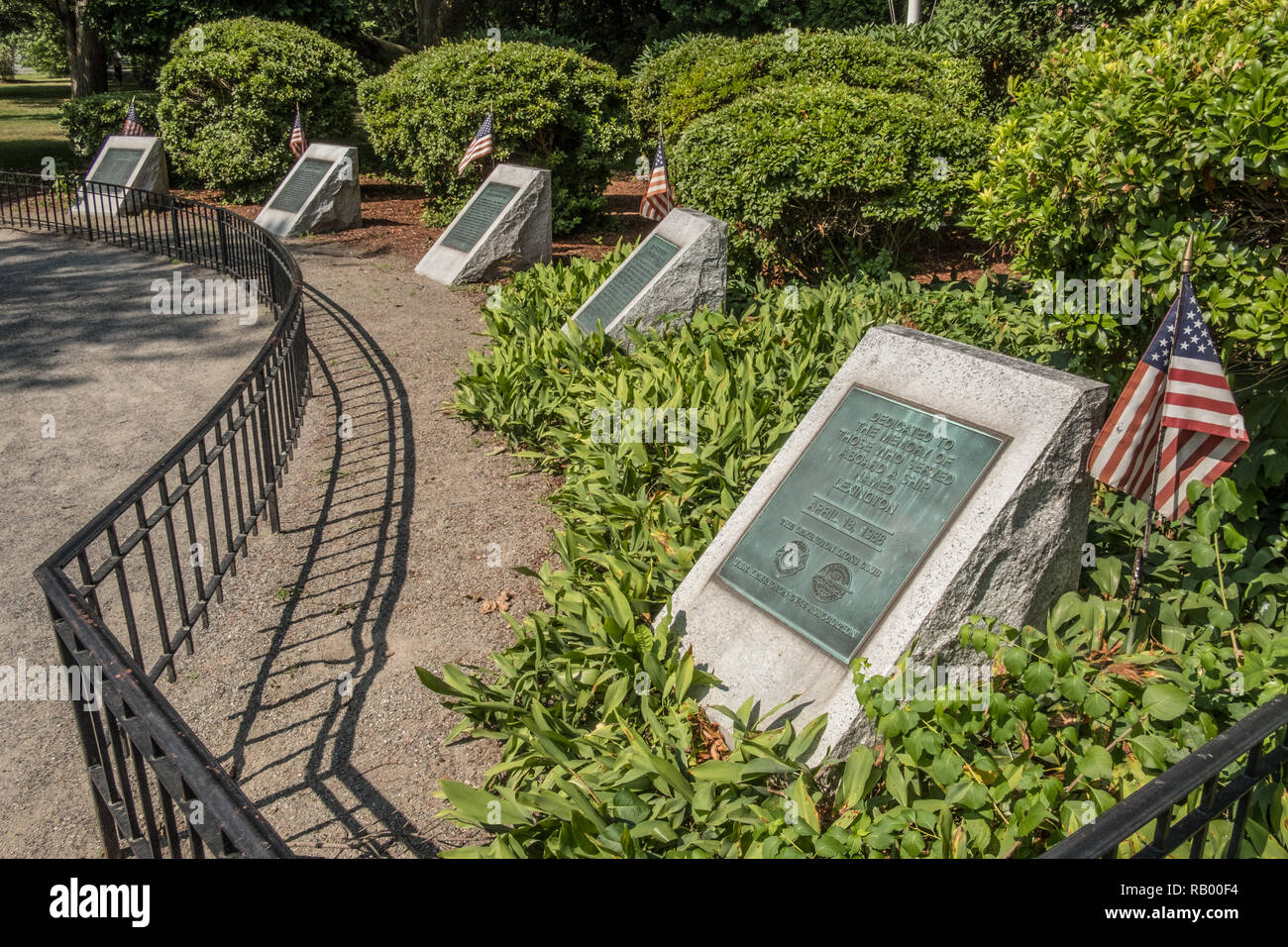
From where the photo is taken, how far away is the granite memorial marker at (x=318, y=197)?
13.5 meters

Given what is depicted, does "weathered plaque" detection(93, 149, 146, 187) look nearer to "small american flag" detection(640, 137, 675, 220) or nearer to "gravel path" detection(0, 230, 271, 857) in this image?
"gravel path" detection(0, 230, 271, 857)

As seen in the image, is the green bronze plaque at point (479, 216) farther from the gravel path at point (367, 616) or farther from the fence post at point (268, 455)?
the fence post at point (268, 455)

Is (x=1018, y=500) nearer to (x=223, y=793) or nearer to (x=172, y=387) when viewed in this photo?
(x=223, y=793)

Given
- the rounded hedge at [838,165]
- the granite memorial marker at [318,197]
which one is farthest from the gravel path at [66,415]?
the rounded hedge at [838,165]

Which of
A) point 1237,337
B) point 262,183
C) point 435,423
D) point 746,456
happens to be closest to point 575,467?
point 746,456

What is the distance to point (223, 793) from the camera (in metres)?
2.46

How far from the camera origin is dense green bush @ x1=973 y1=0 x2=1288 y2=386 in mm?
4207

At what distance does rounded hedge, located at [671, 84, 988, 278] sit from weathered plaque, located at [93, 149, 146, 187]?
10576mm

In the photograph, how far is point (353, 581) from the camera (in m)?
5.38

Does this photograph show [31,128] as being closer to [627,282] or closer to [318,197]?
[318,197]

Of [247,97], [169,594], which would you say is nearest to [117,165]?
[247,97]

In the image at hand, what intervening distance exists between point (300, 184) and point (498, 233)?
471 centimetres

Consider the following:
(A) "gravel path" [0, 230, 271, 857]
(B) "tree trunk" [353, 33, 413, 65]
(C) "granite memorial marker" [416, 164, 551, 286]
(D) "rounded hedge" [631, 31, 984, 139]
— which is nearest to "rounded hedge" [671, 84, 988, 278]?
(D) "rounded hedge" [631, 31, 984, 139]
